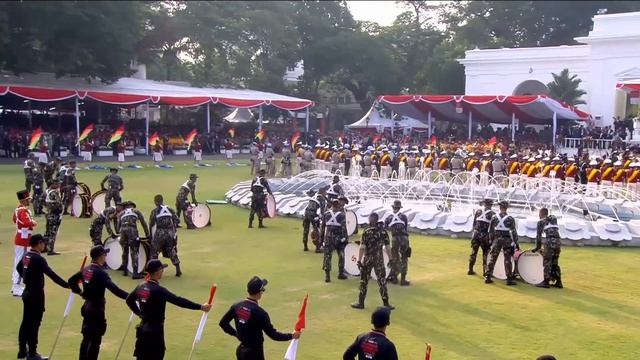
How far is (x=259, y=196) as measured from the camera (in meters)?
21.4

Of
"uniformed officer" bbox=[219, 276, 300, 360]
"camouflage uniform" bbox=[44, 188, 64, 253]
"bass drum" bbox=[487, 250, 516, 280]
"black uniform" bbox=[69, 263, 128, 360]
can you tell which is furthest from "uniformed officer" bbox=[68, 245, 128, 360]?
"bass drum" bbox=[487, 250, 516, 280]

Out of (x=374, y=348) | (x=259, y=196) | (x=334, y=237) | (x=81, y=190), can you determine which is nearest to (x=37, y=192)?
(x=81, y=190)

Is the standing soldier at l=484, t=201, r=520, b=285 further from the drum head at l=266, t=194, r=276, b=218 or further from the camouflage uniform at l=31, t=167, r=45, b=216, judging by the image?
the camouflage uniform at l=31, t=167, r=45, b=216

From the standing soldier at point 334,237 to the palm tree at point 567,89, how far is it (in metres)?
40.0

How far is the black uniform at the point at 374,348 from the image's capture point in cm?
668

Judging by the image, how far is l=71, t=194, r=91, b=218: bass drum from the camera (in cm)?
2261

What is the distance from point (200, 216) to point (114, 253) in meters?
6.27

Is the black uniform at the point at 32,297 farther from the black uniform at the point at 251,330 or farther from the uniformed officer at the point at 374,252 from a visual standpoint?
the uniformed officer at the point at 374,252

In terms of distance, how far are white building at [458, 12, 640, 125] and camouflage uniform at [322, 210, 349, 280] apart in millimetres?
40208

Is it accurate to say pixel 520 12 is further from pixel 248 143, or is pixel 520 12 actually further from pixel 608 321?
pixel 608 321

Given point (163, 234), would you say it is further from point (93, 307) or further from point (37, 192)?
point (37, 192)

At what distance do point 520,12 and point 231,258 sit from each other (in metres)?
65.5

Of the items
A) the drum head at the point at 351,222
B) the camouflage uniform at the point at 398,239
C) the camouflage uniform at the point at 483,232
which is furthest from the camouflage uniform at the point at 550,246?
the drum head at the point at 351,222

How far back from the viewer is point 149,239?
1495 cm
